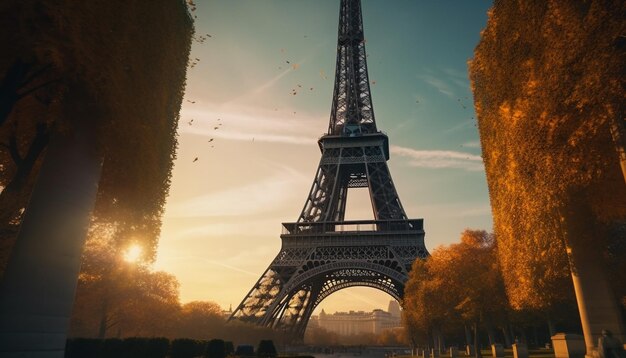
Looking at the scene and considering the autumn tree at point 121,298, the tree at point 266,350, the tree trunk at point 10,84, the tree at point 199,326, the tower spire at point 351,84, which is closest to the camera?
the tree trunk at point 10,84

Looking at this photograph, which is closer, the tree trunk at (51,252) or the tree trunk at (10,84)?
the tree trunk at (51,252)

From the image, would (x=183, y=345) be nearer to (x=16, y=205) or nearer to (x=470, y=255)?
(x=16, y=205)

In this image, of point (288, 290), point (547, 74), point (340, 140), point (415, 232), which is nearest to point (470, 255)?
point (415, 232)

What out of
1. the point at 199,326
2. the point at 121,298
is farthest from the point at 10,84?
the point at 199,326

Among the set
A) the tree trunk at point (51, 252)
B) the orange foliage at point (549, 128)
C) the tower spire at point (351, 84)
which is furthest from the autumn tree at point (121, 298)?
the tower spire at point (351, 84)

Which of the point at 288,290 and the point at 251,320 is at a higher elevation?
the point at 288,290

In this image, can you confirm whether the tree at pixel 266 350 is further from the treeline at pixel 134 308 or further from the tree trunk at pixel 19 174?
the tree trunk at pixel 19 174
